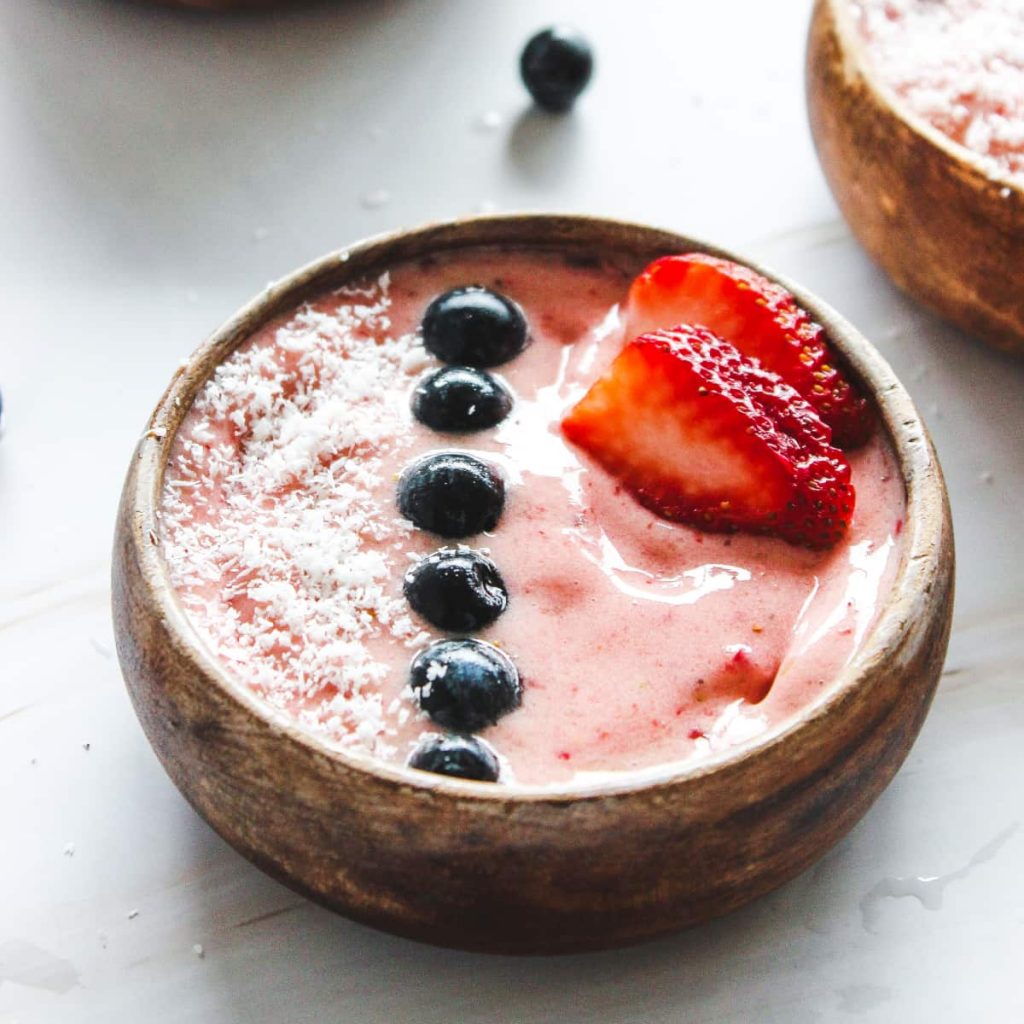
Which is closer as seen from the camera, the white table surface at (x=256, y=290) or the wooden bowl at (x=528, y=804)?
the wooden bowl at (x=528, y=804)

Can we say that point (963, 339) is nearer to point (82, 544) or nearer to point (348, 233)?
point (348, 233)

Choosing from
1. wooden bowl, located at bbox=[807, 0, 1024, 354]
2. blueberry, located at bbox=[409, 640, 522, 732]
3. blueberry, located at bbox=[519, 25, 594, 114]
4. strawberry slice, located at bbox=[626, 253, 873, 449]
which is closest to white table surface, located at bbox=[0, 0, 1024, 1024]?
blueberry, located at bbox=[519, 25, 594, 114]

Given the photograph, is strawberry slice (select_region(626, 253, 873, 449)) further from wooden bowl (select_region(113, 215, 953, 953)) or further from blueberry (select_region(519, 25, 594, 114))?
blueberry (select_region(519, 25, 594, 114))

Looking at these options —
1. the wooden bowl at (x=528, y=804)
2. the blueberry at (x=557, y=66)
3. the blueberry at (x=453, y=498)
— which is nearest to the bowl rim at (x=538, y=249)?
the wooden bowl at (x=528, y=804)

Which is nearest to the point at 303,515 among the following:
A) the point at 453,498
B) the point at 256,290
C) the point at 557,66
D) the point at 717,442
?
the point at 453,498

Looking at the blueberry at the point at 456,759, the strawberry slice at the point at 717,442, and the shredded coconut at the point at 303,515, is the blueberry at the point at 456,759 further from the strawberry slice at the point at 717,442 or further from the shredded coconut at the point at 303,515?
the strawberry slice at the point at 717,442

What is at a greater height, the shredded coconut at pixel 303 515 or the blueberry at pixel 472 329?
the blueberry at pixel 472 329
